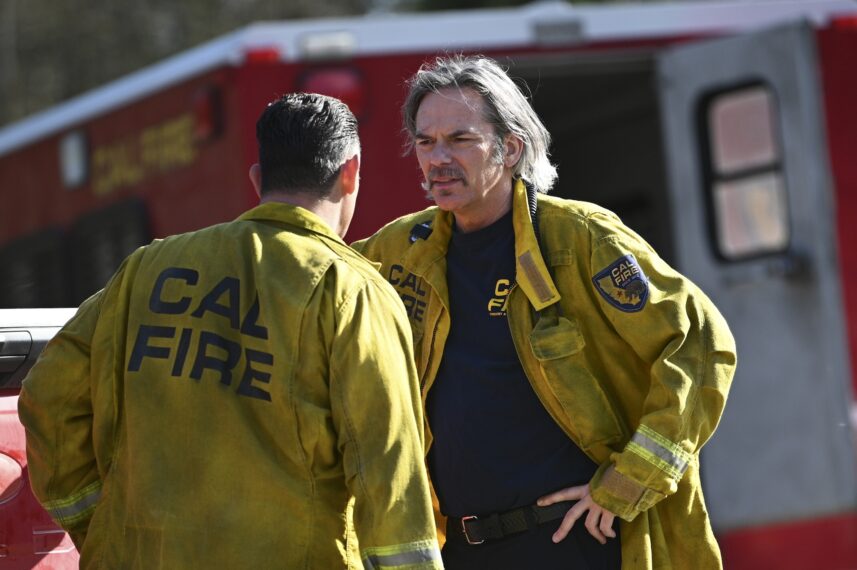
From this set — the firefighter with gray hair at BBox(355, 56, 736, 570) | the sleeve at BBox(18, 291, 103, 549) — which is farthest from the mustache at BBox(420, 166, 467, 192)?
the sleeve at BBox(18, 291, 103, 549)

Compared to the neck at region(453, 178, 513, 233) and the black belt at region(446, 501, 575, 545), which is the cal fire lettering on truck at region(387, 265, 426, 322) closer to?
the neck at region(453, 178, 513, 233)

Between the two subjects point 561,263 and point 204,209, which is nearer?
point 561,263

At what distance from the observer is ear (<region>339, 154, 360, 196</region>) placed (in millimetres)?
2941

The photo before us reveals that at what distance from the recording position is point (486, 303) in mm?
3438

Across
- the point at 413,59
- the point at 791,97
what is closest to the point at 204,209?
the point at 413,59

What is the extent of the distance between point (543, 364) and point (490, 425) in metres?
0.19

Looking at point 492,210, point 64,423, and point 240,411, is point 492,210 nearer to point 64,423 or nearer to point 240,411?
point 240,411

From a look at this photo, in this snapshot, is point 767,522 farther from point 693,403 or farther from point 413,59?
Result: point 693,403

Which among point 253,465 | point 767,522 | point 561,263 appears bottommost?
point 767,522

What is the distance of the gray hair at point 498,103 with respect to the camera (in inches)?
136

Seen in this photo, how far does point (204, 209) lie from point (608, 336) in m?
3.05

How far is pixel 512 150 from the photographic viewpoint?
3.52 m

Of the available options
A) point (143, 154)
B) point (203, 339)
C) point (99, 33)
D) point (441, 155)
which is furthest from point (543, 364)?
point (99, 33)

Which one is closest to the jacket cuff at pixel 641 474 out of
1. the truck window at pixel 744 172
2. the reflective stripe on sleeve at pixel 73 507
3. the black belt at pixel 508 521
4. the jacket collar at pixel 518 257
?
the black belt at pixel 508 521
